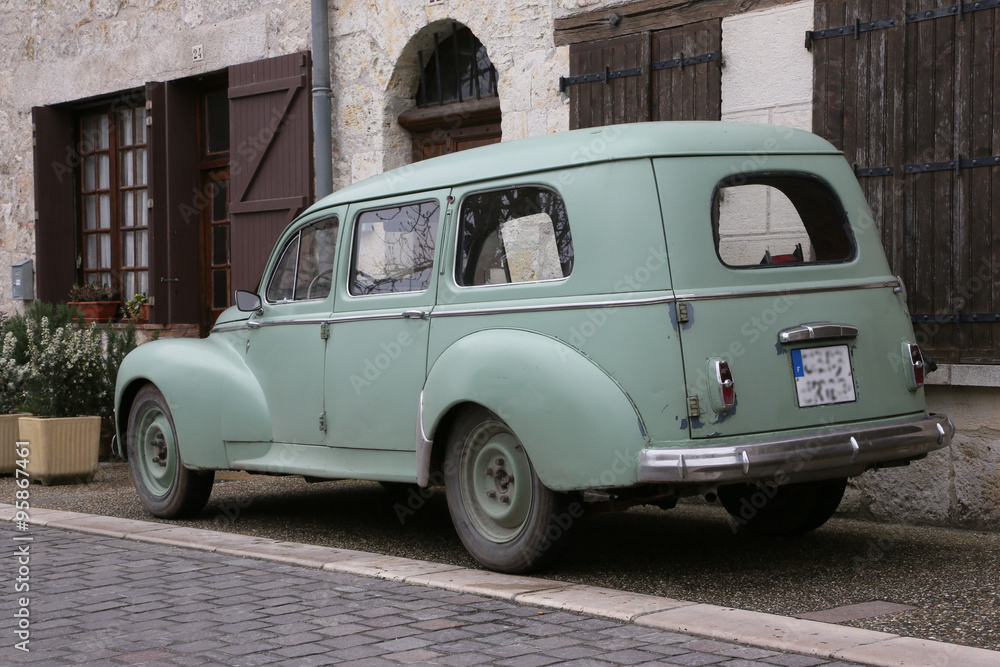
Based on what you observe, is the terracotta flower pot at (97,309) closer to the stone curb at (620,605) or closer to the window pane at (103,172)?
the window pane at (103,172)

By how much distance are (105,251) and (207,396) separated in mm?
7418

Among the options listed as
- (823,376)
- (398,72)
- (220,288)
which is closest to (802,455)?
(823,376)

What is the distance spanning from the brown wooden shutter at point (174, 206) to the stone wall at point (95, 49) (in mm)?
380

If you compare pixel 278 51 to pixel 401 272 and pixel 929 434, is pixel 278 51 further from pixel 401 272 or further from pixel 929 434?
pixel 929 434

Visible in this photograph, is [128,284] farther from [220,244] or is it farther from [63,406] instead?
[63,406]

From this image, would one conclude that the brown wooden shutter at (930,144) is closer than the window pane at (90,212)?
Yes

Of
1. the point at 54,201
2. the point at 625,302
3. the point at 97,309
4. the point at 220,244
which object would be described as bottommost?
the point at 625,302

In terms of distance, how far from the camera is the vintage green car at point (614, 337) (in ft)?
15.9

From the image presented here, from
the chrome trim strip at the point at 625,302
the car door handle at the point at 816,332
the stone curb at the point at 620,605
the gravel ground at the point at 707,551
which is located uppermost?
the chrome trim strip at the point at 625,302

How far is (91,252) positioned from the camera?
14.0m

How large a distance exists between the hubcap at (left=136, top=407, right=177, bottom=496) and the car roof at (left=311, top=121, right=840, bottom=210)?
236cm

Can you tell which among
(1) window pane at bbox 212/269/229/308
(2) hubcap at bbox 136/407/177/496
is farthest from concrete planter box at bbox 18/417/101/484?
(1) window pane at bbox 212/269/229/308

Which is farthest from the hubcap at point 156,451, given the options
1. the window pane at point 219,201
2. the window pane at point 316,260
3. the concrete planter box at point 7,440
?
the window pane at point 219,201

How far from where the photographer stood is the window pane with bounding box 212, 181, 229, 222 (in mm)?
12380
